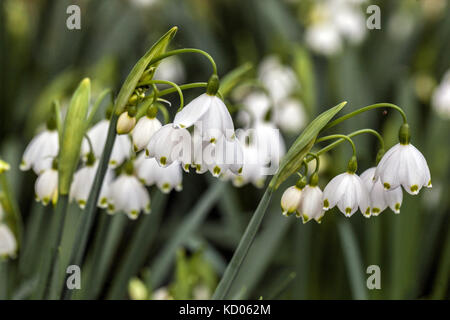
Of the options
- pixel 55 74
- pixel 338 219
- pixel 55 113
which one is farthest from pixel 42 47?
pixel 55 113

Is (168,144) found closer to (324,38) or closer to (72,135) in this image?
(72,135)

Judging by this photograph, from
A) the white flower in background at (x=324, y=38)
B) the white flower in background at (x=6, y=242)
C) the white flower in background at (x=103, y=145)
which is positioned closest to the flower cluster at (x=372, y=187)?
the white flower in background at (x=103, y=145)

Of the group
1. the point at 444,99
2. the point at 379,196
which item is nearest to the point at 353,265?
the point at 379,196

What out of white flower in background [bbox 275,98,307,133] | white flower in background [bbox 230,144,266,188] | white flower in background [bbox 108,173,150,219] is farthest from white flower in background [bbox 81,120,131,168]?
white flower in background [bbox 275,98,307,133]

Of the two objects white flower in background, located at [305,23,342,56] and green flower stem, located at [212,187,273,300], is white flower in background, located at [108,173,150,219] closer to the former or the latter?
green flower stem, located at [212,187,273,300]

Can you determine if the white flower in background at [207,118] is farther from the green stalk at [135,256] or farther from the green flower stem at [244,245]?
the green stalk at [135,256]
